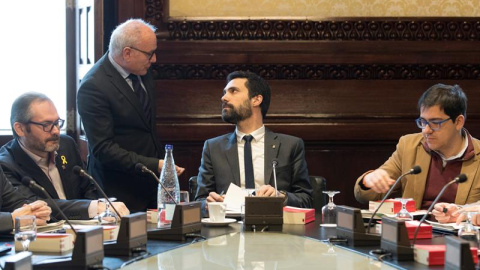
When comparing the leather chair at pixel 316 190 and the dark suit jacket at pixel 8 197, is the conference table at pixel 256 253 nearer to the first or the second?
the dark suit jacket at pixel 8 197

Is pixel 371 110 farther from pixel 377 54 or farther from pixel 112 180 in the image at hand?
pixel 112 180

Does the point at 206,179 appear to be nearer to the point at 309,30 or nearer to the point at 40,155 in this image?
the point at 40,155

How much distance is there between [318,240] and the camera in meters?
3.34

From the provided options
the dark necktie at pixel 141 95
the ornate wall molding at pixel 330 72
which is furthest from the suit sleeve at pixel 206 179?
the ornate wall molding at pixel 330 72

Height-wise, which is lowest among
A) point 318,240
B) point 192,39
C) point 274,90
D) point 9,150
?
point 318,240

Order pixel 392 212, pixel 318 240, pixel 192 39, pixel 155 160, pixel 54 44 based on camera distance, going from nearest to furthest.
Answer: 1. pixel 318 240
2. pixel 392 212
3. pixel 155 160
4. pixel 192 39
5. pixel 54 44

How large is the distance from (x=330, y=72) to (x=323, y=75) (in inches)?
2.1

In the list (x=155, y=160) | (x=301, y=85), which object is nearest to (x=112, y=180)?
(x=155, y=160)

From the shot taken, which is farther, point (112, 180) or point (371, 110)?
point (371, 110)

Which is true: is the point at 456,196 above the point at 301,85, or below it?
below

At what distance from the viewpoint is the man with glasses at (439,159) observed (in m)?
4.08

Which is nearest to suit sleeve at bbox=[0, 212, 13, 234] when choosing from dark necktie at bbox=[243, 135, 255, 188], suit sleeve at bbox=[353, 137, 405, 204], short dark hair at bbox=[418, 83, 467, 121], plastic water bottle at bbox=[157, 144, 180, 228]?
plastic water bottle at bbox=[157, 144, 180, 228]

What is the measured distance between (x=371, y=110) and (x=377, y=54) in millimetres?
395

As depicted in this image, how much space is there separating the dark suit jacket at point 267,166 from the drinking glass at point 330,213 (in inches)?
27.6
